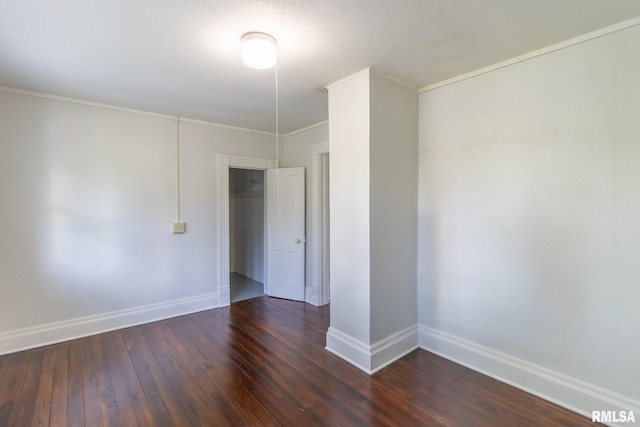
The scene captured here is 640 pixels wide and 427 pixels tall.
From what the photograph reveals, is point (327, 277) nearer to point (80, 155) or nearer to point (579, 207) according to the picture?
point (579, 207)

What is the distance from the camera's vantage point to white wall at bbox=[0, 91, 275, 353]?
2.88 m

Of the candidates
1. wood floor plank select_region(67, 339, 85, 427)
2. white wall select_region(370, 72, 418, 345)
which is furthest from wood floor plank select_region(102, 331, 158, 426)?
white wall select_region(370, 72, 418, 345)

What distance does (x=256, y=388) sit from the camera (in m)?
2.28

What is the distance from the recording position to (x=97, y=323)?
3.28 metres

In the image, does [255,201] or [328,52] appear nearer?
[328,52]

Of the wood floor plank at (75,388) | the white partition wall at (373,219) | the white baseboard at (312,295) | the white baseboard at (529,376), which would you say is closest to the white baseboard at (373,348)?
the white partition wall at (373,219)

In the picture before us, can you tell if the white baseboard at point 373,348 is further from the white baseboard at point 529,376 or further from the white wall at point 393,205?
the white baseboard at point 529,376

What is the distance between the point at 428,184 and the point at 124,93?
3107 millimetres

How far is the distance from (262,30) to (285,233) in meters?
2.96

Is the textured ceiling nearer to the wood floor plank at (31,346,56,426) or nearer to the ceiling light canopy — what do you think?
the ceiling light canopy

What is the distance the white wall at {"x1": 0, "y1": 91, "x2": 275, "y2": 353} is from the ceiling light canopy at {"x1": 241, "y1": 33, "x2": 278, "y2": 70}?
89.0 inches

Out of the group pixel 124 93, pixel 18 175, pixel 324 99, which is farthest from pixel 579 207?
pixel 18 175

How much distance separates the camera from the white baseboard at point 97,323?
288 centimetres

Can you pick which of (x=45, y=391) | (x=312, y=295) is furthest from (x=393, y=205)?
(x=45, y=391)
